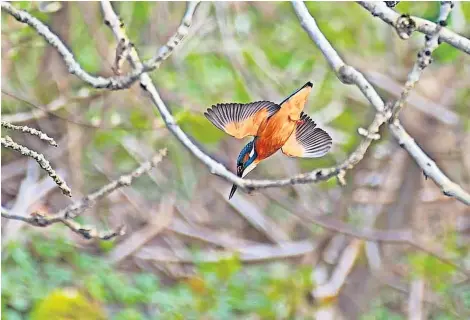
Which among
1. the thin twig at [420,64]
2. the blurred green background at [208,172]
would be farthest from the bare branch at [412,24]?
the blurred green background at [208,172]

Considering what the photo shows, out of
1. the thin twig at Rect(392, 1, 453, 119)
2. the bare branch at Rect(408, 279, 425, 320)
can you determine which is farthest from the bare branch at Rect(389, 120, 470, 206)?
the bare branch at Rect(408, 279, 425, 320)

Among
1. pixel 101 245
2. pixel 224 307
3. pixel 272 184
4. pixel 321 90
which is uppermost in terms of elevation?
pixel 321 90

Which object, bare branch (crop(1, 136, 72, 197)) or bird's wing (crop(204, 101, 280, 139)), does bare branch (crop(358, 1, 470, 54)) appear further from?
bare branch (crop(1, 136, 72, 197))

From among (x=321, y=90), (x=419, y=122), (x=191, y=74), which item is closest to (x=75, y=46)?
(x=191, y=74)

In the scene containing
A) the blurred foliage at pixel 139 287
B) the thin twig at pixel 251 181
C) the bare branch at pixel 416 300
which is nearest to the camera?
the thin twig at pixel 251 181

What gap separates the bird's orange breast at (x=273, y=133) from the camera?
0.37m

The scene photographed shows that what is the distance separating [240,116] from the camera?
38 cm

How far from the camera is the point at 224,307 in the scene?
28.5 inches

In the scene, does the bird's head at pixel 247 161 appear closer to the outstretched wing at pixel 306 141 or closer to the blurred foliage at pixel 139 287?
the outstretched wing at pixel 306 141

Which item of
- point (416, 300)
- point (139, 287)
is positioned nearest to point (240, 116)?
point (139, 287)

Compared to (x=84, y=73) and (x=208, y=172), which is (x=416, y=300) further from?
(x=84, y=73)

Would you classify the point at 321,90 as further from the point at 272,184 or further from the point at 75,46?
the point at 272,184

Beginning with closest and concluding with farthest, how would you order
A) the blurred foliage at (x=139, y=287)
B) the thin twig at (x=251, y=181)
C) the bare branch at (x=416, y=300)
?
1. the thin twig at (x=251, y=181)
2. the blurred foliage at (x=139, y=287)
3. the bare branch at (x=416, y=300)

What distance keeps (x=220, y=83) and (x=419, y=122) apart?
0.26 metres
